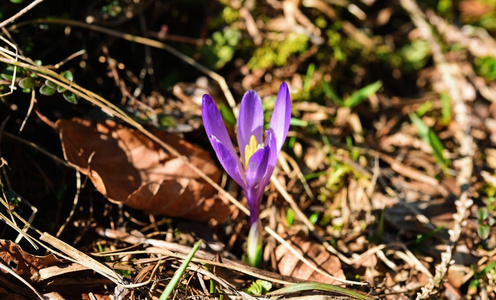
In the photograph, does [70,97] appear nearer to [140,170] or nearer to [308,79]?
[140,170]

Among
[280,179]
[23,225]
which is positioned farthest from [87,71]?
[280,179]

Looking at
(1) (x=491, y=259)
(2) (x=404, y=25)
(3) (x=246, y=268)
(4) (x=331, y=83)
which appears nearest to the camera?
(3) (x=246, y=268)

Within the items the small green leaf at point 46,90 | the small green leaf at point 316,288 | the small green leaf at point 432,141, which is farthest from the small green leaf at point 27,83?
the small green leaf at point 432,141

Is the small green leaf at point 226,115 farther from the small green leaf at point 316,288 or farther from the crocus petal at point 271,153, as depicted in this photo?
the small green leaf at point 316,288

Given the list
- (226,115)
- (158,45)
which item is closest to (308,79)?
(226,115)

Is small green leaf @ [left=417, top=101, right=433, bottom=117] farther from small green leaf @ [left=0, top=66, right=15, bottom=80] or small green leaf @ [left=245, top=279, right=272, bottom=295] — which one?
small green leaf @ [left=0, top=66, right=15, bottom=80]

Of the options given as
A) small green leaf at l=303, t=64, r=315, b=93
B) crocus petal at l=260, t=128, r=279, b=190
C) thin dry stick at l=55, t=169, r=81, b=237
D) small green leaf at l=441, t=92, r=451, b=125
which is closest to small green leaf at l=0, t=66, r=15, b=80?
thin dry stick at l=55, t=169, r=81, b=237

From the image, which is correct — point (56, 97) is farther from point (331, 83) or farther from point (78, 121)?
point (331, 83)
